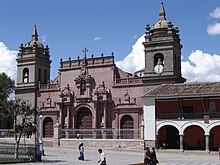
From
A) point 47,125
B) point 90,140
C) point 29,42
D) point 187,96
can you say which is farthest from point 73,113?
point 187,96

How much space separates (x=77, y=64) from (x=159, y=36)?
37.0ft

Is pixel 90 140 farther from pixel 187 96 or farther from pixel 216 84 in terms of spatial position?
pixel 216 84

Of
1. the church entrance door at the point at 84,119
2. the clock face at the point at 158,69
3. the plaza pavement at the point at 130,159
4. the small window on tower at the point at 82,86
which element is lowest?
the plaza pavement at the point at 130,159

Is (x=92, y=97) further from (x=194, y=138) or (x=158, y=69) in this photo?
(x=194, y=138)

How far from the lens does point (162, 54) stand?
42.7m

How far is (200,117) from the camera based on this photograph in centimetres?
3628

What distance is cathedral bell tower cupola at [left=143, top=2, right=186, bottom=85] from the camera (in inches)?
1644

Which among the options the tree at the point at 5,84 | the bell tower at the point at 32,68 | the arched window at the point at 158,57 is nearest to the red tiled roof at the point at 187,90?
the arched window at the point at 158,57

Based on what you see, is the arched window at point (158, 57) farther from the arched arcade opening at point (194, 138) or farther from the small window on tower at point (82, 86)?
the small window on tower at point (82, 86)

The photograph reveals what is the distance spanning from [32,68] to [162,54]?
18238mm

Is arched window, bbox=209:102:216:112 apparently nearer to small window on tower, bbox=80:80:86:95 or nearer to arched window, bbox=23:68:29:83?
small window on tower, bbox=80:80:86:95

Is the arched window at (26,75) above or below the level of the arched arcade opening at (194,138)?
above

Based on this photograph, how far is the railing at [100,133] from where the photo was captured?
4073 cm

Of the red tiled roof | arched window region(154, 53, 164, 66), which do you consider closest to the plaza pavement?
the red tiled roof
